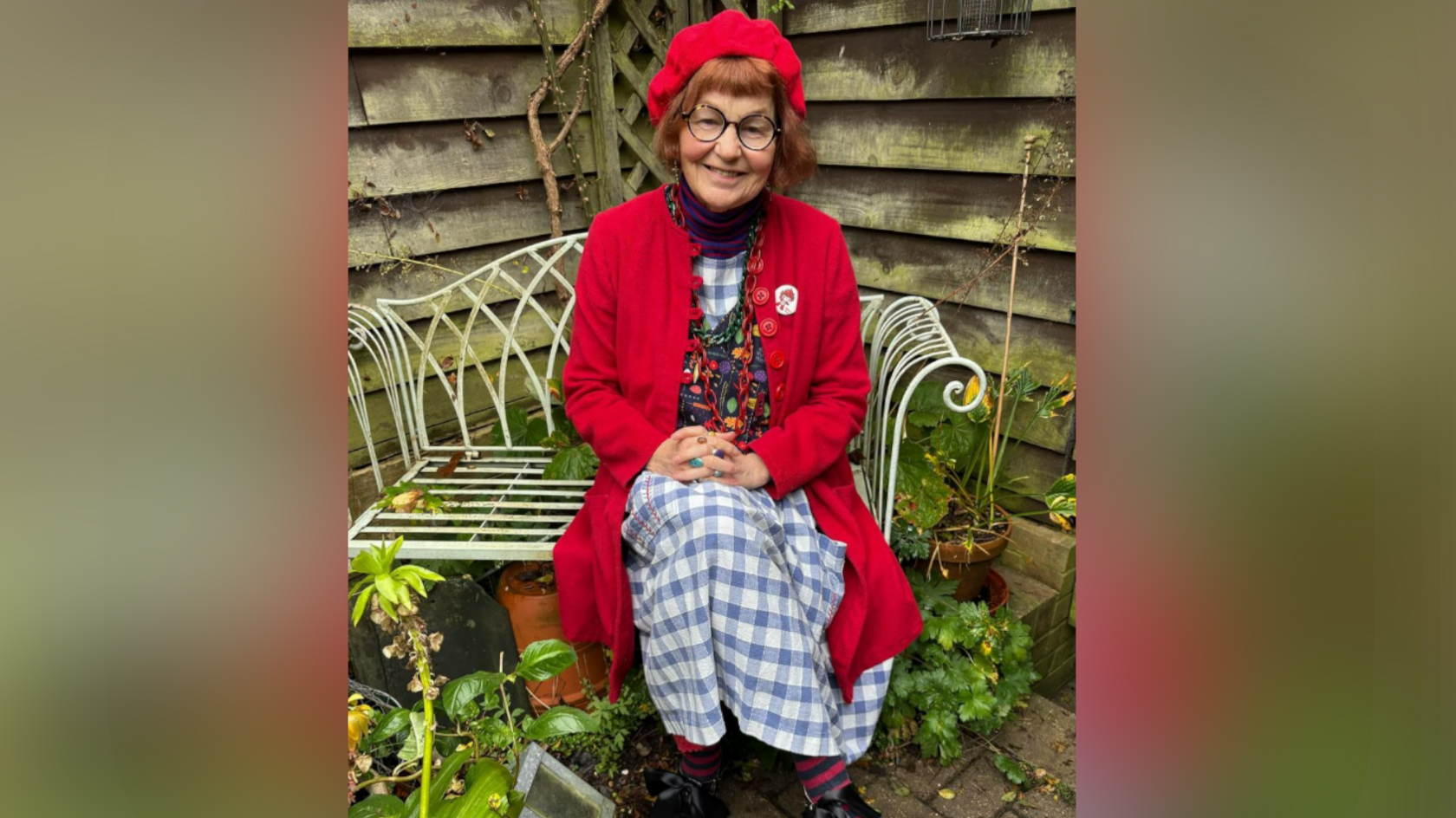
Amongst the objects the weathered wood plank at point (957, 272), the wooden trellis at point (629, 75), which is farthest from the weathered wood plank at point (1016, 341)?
the wooden trellis at point (629, 75)

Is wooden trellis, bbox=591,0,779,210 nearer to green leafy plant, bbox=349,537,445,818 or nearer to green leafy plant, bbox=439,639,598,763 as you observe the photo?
green leafy plant, bbox=439,639,598,763

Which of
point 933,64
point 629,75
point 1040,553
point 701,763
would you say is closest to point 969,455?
point 1040,553

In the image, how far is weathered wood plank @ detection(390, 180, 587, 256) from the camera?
9.63ft

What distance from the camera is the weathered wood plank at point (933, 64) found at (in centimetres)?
247

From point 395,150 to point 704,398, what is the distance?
58.2 inches

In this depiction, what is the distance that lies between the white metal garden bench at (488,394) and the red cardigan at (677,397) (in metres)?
0.18

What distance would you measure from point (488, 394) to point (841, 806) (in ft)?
6.63

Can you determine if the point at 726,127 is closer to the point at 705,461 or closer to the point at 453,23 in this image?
the point at 705,461

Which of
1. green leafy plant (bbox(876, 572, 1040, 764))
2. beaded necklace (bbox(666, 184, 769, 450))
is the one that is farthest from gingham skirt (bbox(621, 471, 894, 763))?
green leafy plant (bbox(876, 572, 1040, 764))

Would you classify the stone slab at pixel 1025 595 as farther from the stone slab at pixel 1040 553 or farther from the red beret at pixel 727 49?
the red beret at pixel 727 49

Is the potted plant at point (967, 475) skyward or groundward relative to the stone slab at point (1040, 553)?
skyward

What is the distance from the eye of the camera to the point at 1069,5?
2.36 metres
